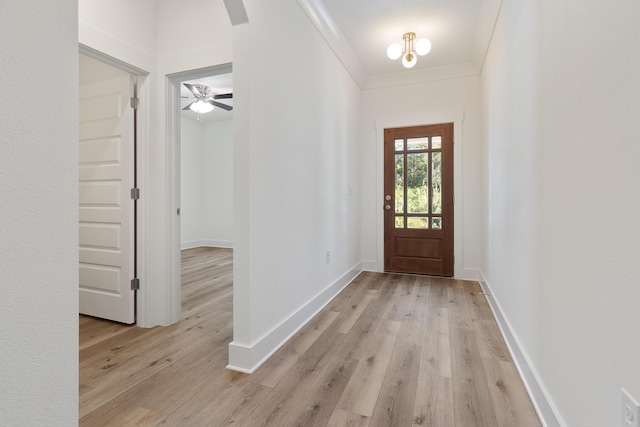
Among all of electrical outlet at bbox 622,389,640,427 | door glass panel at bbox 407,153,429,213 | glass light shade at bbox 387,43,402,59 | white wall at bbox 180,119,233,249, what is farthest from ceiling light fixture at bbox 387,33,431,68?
white wall at bbox 180,119,233,249

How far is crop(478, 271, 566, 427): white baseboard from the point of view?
51.9 inches

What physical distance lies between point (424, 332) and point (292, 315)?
102 cm

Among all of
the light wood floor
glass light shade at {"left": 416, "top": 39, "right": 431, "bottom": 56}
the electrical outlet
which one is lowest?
the light wood floor

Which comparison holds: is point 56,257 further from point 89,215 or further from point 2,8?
point 89,215

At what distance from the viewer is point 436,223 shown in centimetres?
420

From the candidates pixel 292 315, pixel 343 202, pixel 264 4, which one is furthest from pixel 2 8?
pixel 343 202

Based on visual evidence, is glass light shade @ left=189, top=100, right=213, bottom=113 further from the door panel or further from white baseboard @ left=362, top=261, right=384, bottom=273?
white baseboard @ left=362, top=261, right=384, bottom=273

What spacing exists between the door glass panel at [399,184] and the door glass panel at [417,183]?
0.08 m

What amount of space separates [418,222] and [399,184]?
1.92 ft

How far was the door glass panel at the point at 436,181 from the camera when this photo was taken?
4.16 metres

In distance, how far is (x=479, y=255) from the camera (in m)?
4.00

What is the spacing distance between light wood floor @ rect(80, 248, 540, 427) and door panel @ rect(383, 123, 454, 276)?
4.51 feet

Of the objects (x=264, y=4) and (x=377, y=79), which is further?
(x=377, y=79)

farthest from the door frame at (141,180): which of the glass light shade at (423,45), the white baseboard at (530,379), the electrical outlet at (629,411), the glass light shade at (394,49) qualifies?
the electrical outlet at (629,411)
